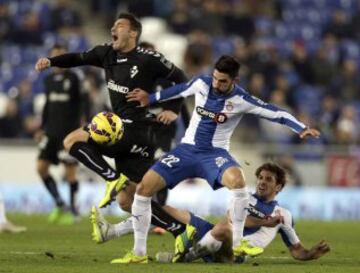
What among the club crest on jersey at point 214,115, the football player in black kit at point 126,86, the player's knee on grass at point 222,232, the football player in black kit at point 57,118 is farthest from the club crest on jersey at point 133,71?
the football player in black kit at point 57,118

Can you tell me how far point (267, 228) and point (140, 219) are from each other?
1294 millimetres

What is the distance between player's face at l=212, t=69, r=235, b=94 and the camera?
10.7 m

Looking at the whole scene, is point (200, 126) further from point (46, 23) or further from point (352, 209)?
point (46, 23)

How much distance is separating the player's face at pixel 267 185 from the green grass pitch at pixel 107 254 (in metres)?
0.62

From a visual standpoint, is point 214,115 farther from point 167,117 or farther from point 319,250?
point 319,250

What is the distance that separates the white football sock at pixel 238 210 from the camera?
34.8 ft

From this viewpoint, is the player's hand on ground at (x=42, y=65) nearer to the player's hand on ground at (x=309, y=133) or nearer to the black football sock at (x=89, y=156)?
the black football sock at (x=89, y=156)

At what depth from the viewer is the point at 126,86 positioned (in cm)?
1177

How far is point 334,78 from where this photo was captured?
1019 inches

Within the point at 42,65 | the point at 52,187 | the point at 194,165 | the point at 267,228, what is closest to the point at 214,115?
the point at 194,165

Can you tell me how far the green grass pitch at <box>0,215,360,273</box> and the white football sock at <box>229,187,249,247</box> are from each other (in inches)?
10.5

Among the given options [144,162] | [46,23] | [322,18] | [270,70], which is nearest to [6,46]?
[46,23]

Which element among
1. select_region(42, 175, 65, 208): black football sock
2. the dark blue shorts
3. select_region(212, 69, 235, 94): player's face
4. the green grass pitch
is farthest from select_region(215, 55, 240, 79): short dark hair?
select_region(42, 175, 65, 208): black football sock

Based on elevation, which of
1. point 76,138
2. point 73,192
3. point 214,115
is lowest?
point 73,192
